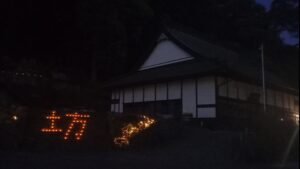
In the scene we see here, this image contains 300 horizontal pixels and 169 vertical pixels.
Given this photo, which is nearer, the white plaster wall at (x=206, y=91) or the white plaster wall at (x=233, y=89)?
the white plaster wall at (x=206, y=91)

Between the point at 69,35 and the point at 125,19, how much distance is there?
24377 millimetres

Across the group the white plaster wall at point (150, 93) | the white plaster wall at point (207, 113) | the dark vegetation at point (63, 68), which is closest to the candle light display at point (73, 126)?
the dark vegetation at point (63, 68)

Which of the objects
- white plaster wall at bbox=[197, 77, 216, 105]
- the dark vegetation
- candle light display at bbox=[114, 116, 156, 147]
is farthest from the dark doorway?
candle light display at bbox=[114, 116, 156, 147]

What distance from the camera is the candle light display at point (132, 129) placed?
50.4 feet

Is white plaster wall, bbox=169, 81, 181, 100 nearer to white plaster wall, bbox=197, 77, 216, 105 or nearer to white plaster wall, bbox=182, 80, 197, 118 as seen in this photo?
white plaster wall, bbox=182, 80, 197, 118

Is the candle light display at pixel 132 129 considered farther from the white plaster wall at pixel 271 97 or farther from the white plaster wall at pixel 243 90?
the white plaster wall at pixel 271 97

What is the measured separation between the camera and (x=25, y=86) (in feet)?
13.0

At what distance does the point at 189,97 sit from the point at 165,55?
554cm

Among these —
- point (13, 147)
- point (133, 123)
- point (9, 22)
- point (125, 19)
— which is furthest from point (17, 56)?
point (125, 19)

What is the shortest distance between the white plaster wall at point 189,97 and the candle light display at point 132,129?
5.88m

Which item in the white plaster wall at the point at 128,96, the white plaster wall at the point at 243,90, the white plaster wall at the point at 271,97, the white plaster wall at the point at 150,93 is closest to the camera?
the white plaster wall at the point at 243,90

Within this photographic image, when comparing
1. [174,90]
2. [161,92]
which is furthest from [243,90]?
[161,92]

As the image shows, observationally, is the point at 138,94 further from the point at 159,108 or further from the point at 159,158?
the point at 159,158

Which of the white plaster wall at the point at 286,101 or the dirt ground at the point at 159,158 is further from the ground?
the white plaster wall at the point at 286,101
